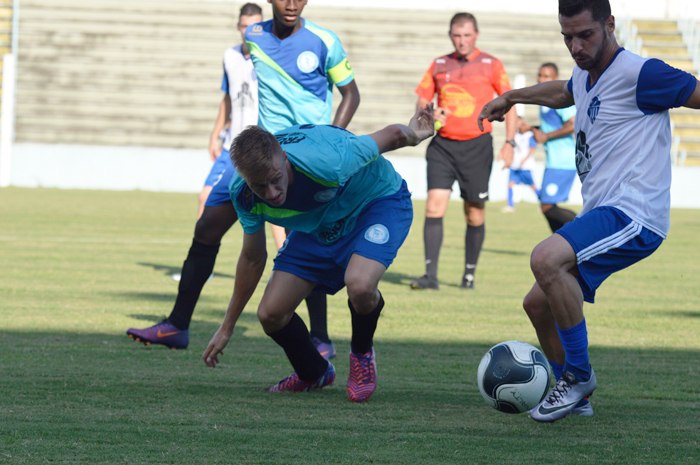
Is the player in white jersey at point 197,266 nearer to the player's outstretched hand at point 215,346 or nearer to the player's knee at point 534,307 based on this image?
the player's outstretched hand at point 215,346

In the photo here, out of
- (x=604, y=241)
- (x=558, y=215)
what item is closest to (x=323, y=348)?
(x=604, y=241)

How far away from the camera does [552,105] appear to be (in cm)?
390

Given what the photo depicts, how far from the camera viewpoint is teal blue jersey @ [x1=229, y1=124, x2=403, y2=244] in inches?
137

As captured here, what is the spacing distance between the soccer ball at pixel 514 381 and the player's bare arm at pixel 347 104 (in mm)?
1997

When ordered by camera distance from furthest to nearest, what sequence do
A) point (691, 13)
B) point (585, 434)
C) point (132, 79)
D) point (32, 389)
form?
point (691, 13) → point (132, 79) → point (32, 389) → point (585, 434)

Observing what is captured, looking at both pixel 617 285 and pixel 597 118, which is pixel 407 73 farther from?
pixel 597 118

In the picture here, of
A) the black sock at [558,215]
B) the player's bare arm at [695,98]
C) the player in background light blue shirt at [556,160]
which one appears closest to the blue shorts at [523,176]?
the player in background light blue shirt at [556,160]

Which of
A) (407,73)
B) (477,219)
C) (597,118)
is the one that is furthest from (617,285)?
(407,73)

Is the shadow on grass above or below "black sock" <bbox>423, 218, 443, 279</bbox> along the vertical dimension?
below

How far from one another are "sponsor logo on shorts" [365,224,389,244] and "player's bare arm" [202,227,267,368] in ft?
1.57

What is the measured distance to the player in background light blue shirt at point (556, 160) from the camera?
8.71 m

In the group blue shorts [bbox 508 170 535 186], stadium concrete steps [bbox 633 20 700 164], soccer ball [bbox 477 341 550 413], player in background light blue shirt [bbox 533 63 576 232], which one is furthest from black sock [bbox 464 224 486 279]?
stadium concrete steps [bbox 633 20 700 164]

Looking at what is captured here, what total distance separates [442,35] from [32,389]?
74.4ft

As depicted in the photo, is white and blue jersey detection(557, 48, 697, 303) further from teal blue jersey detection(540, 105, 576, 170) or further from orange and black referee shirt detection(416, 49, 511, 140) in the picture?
teal blue jersey detection(540, 105, 576, 170)
